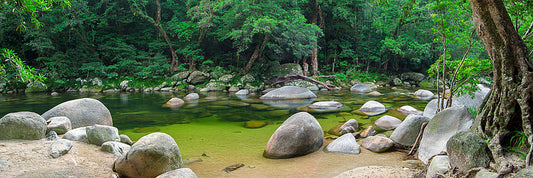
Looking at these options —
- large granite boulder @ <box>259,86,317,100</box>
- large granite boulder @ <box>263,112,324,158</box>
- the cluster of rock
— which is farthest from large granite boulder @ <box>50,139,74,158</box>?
large granite boulder @ <box>259,86,317,100</box>

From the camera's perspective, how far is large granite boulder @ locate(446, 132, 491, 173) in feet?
8.71

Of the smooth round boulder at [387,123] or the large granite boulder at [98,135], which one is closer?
the large granite boulder at [98,135]

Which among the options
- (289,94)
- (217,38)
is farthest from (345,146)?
(217,38)

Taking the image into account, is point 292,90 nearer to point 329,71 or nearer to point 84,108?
point 84,108

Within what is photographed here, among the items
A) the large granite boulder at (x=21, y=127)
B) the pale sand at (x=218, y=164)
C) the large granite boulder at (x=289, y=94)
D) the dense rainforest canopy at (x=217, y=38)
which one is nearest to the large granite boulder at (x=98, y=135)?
the pale sand at (x=218, y=164)

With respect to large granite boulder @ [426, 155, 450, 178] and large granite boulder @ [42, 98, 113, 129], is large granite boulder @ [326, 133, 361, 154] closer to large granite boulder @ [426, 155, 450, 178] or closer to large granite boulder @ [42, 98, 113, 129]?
large granite boulder @ [426, 155, 450, 178]

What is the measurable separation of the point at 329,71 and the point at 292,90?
11.3 m

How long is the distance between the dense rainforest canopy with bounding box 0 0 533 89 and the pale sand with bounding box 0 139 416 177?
1181 cm

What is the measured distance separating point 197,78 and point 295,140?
14818mm

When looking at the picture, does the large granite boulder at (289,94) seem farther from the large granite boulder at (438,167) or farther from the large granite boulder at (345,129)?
the large granite boulder at (438,167)

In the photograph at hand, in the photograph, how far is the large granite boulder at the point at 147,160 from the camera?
10.9ft

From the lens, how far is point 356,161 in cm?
409

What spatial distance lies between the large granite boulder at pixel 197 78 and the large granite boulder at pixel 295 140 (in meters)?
14.4

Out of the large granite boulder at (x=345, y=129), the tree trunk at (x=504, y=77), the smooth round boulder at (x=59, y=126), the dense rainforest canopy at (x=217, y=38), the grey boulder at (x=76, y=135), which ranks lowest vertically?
the large granite boulder at (x=345, y=129)
